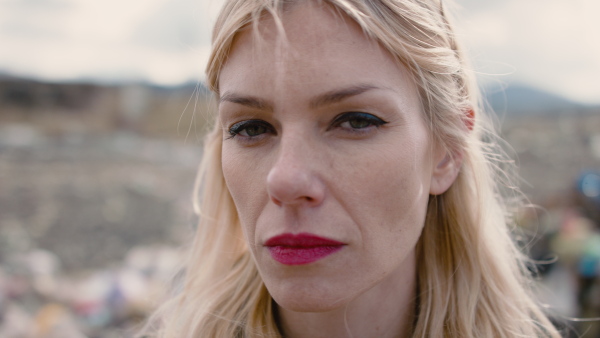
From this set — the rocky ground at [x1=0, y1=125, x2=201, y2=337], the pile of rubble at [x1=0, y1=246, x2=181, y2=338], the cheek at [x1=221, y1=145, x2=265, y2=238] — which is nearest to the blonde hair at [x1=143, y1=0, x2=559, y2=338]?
the cheek at [x1=221, y1=145, x2=265, y2=238]

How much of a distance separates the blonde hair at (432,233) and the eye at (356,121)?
0.73ft

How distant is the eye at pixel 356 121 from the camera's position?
1476 mm

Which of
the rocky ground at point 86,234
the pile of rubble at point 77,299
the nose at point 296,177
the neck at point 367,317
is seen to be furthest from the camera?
the rocky ground at point 86,234

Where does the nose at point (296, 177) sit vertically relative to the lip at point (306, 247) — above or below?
above

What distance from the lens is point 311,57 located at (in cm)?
144

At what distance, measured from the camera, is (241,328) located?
1.83m

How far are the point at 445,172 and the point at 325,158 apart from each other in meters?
0.57

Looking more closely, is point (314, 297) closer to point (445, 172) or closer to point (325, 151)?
point (325, 151)

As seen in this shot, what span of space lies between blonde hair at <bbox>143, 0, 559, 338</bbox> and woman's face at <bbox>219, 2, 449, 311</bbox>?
0.10m

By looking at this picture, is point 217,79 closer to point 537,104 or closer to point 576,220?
point 576,220

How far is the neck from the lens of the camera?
66.1 inches

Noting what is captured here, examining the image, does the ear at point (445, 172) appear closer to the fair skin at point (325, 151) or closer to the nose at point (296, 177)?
the fair skin at point (325, 151)

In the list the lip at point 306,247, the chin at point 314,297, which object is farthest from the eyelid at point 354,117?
the chin at point 314,297

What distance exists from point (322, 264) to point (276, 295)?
0.18m
